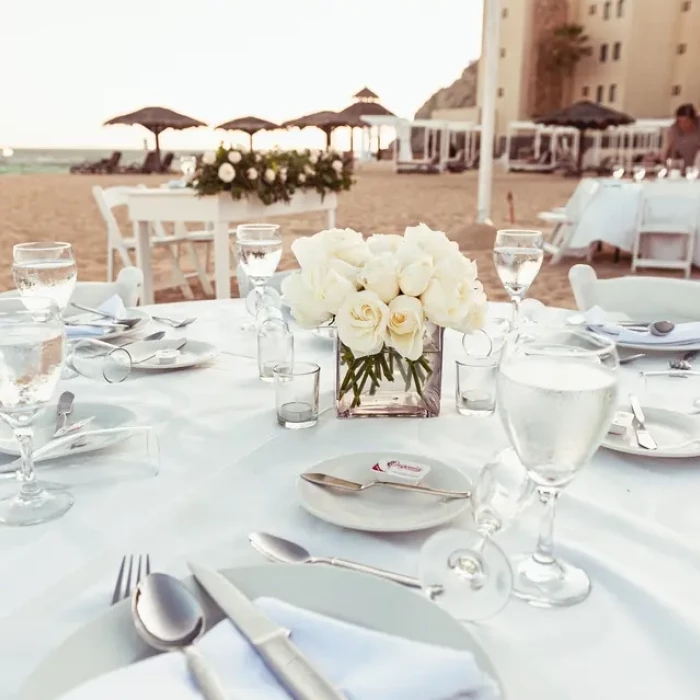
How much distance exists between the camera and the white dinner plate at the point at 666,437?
848 mm

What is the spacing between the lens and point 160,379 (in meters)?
1.21

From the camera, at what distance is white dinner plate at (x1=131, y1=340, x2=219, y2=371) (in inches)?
48.6

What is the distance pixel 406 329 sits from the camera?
856 mm

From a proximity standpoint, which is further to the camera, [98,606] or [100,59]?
[100,59]

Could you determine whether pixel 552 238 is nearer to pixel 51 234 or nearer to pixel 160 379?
pixel 51 234

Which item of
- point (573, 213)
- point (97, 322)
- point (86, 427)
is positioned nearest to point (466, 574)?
point (86, 427)

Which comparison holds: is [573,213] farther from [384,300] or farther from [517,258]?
[384,300]

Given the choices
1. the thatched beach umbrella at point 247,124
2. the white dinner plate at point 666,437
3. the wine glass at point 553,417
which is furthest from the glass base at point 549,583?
the thatched beach umbrella at point 247,124

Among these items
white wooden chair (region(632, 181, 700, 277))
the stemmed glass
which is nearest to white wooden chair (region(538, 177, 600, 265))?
white wooden chair (region(632, 181, 700, 277))

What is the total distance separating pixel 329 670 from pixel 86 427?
1.98 feet

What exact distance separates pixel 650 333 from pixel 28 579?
116 cm

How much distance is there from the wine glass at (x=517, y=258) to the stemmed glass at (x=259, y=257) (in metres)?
0.46

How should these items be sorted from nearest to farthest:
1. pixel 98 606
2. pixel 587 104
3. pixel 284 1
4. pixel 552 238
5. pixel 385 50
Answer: pixel 98 606, pixel 552 238, pixel 284 1, pixel 587 104, pixel 385 50

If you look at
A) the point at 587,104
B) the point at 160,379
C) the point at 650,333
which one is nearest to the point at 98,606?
the point at 160,379
